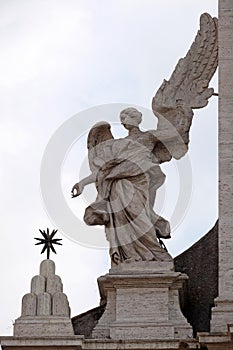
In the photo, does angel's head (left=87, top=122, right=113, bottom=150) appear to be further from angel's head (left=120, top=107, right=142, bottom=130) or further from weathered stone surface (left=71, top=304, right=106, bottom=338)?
weathered stone surface (left=71, top=304, right=106, bottom=338)

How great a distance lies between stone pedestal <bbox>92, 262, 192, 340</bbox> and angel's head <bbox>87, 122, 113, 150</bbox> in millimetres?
1752

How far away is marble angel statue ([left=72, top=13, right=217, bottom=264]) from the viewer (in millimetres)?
25969

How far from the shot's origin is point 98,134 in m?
26.8

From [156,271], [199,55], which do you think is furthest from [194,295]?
[199,55]

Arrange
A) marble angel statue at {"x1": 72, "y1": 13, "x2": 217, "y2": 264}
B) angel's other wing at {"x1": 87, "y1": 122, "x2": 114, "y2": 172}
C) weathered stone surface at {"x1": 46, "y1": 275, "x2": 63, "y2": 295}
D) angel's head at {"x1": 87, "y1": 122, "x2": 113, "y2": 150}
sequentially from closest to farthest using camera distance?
weathered stone surface at {"x1": 46, "y1": 275, "x2": 63, "y2": 295} < marble angel statue at {"x1": 72, "y1": 13, "x2": 217, "y2": 264} < angel's other wing at {"x1": 87, "y1": 122, "x2": 114, "y2": 172} < angel's head at {"x1": 87, "y1": 122, "x2": 113, "y2": 150}

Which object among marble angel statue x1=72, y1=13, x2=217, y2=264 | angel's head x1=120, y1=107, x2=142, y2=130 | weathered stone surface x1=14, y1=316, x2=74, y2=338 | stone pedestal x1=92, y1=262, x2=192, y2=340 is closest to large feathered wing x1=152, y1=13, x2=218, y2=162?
marble angel statue x1=72, y1=13, x2=217, y2=264

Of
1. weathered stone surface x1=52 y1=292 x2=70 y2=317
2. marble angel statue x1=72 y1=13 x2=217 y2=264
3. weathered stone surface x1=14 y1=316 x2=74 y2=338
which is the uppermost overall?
marble angel statue x1=72 y1=13 x2=217 y2=264

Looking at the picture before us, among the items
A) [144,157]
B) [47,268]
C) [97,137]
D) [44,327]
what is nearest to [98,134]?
[97,137]

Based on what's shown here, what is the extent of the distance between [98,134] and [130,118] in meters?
0.44

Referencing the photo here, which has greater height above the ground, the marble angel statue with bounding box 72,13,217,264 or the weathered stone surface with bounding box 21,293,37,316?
the marble angel statue with bounding box 72,13,217,264

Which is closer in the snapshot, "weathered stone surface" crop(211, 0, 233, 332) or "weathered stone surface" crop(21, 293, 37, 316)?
"weathered stone surface" crop(211, 0, 233, 332)

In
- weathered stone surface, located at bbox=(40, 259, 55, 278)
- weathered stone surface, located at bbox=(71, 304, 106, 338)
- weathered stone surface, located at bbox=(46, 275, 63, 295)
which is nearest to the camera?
weathered stone surface, located at bbox=(46, 275, 63, 295)

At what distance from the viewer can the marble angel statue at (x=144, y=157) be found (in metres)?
26.0

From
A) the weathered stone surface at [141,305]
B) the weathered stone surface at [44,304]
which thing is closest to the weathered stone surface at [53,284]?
the weathered stone surface at [44,304]
